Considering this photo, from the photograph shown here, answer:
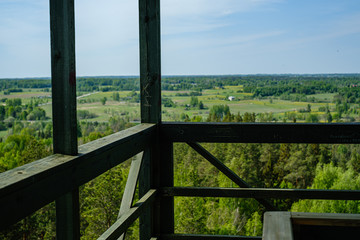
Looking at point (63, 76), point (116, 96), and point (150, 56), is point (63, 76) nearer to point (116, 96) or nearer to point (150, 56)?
point (116, 96)

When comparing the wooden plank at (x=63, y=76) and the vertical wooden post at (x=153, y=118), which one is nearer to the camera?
the wooden plank at (x=63, y=76)

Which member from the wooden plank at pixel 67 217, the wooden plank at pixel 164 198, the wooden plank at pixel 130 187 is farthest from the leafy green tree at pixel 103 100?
the wooden plank at pixel 164 198

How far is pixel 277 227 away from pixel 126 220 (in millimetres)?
1056

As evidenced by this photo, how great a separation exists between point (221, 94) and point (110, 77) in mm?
1291

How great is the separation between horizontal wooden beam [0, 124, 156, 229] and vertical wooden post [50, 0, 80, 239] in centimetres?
7

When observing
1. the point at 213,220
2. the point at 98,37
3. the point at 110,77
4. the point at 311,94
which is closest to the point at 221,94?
the point at 311,94

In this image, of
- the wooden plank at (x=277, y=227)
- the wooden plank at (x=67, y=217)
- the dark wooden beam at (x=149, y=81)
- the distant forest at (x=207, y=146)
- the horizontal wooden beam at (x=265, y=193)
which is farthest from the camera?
the dark wooden beam at (x=149, y=81)

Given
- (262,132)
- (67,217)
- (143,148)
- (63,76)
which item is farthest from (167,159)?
(63,76)

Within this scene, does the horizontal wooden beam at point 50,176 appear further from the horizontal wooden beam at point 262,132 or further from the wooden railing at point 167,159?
the horizontal wooden beam at point 262,132

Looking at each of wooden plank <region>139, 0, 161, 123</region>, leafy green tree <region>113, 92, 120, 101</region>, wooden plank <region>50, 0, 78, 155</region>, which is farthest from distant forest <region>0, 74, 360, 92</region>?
wooden plank <region>50, 0, 78, 155</region>

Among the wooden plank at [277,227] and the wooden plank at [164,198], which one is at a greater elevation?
the wooden plank at [277,227]

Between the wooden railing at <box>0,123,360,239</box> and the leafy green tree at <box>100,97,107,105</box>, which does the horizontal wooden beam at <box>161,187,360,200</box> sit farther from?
the leafy green tree at <box>100,97,107,105</box>

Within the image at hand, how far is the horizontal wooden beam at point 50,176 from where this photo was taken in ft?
4.13

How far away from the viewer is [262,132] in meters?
2.92
